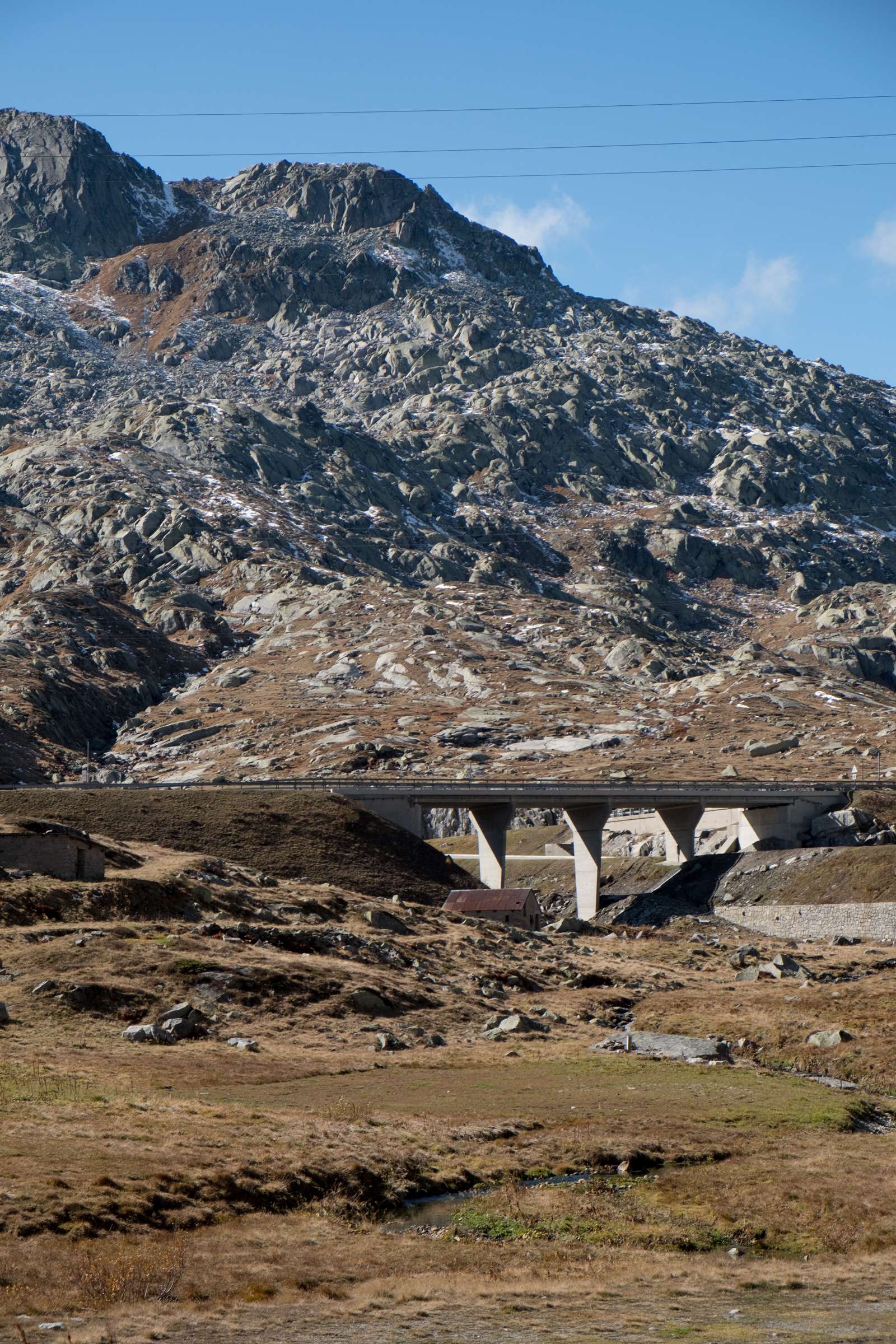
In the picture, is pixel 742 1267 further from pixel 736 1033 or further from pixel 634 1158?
pixel 736 1033

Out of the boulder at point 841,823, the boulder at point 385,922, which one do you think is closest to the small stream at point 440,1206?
the boulder at point 385,922

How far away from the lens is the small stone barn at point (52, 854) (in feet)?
227

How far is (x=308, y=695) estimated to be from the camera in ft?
591

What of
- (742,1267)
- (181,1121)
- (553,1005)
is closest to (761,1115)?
(742,1267)

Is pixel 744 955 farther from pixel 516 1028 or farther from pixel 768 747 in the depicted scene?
pixel 768 747

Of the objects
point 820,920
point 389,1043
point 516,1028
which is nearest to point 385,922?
point 516,1028

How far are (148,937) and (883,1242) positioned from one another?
125ft

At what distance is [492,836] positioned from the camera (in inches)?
4498

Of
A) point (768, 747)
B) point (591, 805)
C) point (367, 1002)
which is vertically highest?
point (768, 747)

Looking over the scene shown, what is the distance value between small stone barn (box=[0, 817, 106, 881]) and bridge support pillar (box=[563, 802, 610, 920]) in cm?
5475

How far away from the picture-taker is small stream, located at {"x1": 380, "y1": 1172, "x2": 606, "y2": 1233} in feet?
92.0

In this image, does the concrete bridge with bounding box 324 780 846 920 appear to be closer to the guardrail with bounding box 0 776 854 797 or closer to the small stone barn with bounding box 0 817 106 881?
the guardrail with bounding box 0 776 854 797

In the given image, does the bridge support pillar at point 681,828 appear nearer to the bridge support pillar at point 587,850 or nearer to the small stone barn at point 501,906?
the bridge support pillar at point 587,850

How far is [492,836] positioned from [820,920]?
29.8 metres
